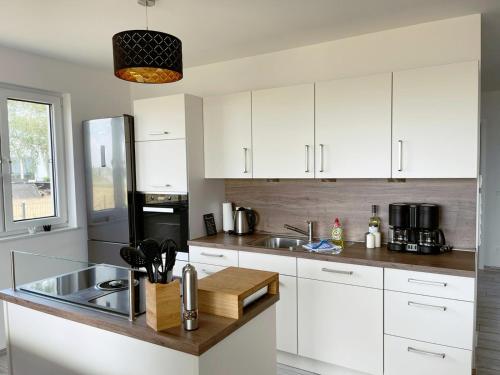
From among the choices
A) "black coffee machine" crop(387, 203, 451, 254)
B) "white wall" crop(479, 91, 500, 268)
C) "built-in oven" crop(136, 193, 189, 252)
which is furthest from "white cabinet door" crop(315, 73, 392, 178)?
"white wall" crop(479, 91, 500, 268)

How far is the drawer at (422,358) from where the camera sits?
2256 millimetres

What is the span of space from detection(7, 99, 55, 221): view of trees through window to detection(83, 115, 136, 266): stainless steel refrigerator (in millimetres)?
327

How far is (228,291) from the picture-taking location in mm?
1531

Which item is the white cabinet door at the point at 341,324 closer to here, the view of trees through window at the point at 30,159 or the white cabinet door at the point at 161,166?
the white cabinet door at the point at 161,166

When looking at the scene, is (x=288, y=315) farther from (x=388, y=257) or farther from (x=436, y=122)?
(x=436, y=122)

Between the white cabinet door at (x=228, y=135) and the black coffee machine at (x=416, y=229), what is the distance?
1.21m

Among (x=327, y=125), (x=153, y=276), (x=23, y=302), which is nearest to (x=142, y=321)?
(x=153, y=276)

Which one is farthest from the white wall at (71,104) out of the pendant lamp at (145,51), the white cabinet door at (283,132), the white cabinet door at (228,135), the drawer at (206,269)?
the pendant lamp at (145,51)

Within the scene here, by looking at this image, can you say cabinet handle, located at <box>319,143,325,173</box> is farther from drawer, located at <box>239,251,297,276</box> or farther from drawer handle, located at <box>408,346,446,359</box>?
drawer handle, located at <box>408,346,446,359</box>

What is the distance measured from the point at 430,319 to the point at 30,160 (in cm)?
332

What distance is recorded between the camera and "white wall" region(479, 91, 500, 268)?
5270 mm

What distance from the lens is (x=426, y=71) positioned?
2506mm

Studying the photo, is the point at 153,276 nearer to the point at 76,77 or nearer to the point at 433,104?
the point at 433,104

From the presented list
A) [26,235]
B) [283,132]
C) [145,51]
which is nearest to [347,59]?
[283,132]
